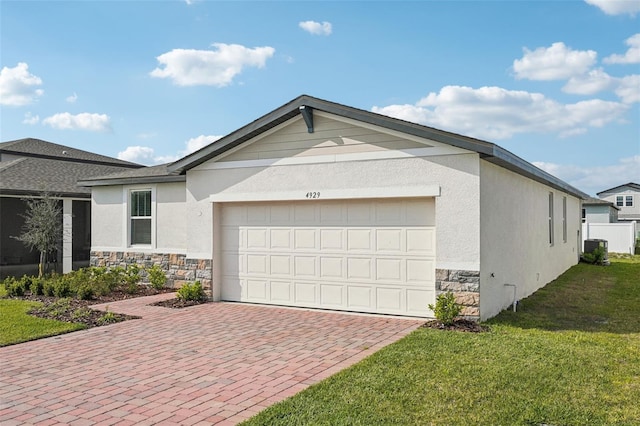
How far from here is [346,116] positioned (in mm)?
9242

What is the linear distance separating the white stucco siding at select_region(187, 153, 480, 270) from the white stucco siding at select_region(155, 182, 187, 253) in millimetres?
1767

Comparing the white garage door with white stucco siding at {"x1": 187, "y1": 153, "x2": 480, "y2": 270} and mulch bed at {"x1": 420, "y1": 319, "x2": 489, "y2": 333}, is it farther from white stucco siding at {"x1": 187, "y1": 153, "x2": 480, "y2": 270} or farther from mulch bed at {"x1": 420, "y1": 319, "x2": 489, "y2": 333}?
mulch bed at {"x1": 420, "y1": 319, "x2": 489, "y2": 333}

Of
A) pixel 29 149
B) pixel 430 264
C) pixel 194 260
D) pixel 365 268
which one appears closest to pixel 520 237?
pixel 430 264

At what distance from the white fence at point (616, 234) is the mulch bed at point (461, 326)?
2496cm

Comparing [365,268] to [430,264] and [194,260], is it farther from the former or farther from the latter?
[194,260]

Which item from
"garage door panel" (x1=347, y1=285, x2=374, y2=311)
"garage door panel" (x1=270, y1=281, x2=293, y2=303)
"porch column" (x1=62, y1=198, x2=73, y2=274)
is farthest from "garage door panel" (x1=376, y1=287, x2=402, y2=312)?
"porch column" (x1=62, y1=198, x2=73, y2=274)

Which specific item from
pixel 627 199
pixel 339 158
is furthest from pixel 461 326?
pixel 627 199

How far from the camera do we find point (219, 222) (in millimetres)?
11188

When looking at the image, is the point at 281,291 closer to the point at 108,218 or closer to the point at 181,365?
the point at 181,365

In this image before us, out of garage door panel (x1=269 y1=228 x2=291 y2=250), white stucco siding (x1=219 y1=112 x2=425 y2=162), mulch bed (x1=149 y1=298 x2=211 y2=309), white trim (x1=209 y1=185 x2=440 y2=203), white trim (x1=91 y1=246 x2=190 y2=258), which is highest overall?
white stucco siding (x1=219 y1=112 x2=425 y2=162)

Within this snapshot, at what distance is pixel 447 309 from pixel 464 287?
59 centimetres

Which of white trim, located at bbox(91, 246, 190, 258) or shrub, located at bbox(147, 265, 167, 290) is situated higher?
white trim, located at bbox(91, 246, 190, 258)

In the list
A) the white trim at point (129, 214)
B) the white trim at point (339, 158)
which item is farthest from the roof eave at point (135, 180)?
the white trim at point (339, 158)

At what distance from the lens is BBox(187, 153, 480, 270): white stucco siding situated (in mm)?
8391
